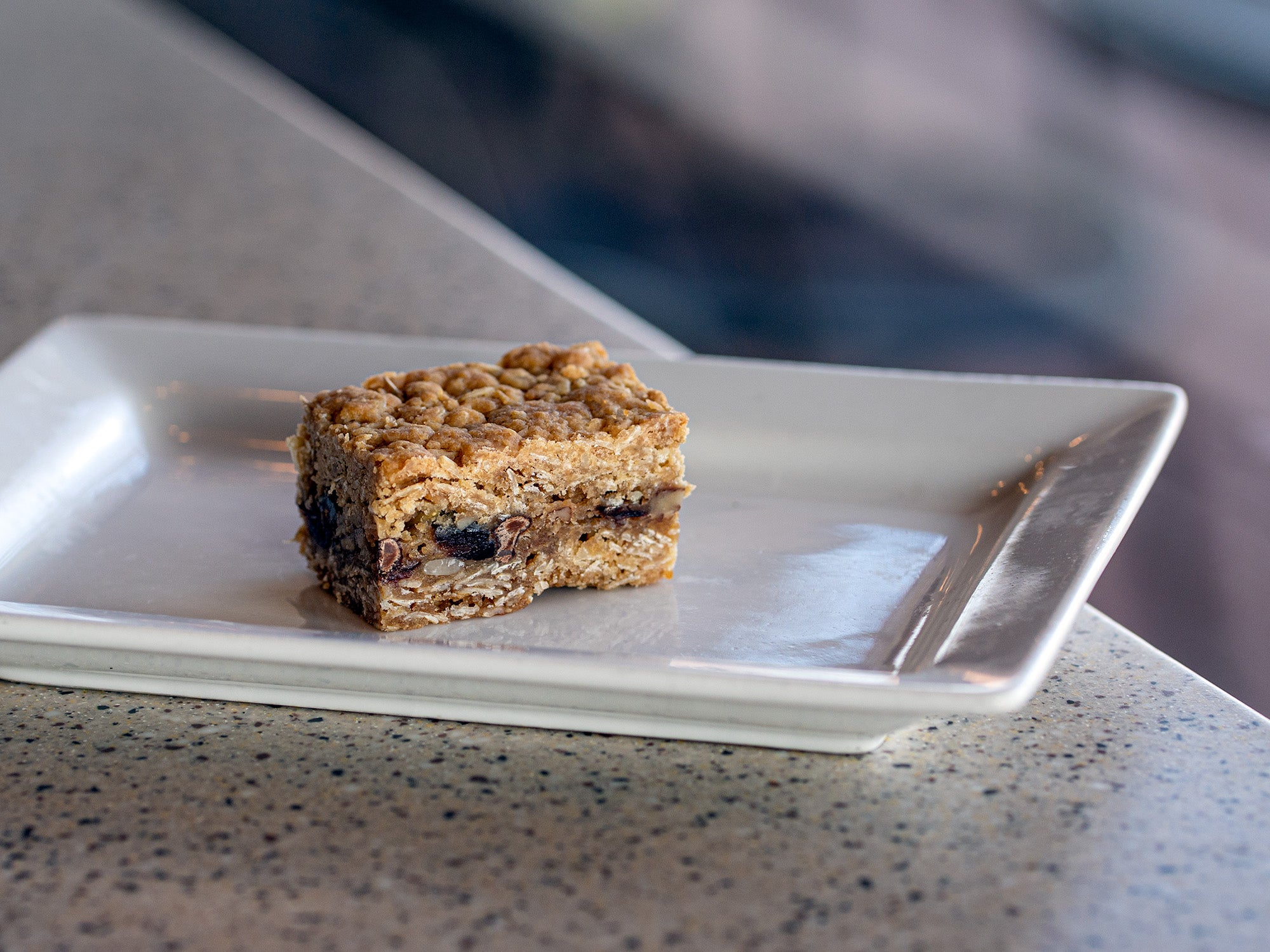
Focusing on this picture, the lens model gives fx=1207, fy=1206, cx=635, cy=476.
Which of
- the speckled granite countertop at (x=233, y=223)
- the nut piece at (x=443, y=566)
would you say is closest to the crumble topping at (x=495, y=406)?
the nut piece at (x=443, y=566)

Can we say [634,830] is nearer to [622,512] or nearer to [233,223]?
[622,512]

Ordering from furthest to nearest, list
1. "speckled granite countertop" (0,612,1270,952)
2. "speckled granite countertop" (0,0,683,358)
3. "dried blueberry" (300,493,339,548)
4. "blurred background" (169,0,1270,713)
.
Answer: "blurred background" (169,0,1270,713) < "speckled granite countertop" (0,0,683,358) < "dried blueberry" (300,493,339,548) < "speckled granite countertop" (0,612,1270,952)

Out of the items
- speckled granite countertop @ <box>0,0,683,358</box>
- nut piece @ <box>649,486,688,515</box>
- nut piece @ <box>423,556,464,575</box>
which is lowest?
speckled granite countertop @ <box>0,0,683,358</box>

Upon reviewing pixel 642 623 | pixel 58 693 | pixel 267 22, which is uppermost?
pixel 642 623

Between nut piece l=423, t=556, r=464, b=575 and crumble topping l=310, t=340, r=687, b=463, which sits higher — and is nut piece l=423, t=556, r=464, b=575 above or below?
below

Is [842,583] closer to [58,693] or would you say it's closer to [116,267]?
[58,693]

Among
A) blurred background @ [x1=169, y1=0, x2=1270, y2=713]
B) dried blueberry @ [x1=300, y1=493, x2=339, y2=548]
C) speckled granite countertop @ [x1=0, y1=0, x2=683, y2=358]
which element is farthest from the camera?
blurred background @ [x1=169, y1=0, x2=1270, y2=713]

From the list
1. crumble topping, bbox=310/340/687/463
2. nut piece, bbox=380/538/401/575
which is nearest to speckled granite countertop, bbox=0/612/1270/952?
nut piece, bbox=380/538/401/575

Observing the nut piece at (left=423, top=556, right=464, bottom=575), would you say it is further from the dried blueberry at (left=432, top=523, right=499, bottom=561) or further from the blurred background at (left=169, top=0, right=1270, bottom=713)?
the blurred background at (left=169, top=0, right=1270, bottom=713)

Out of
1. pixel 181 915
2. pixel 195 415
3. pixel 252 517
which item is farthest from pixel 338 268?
pixel 181 915
